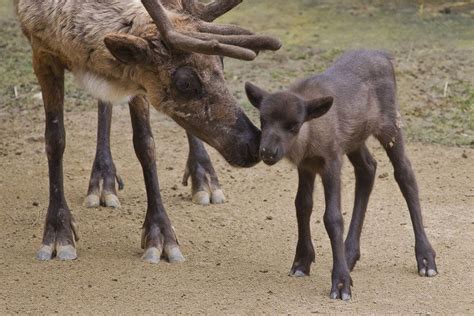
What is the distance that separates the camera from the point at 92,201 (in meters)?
8.91

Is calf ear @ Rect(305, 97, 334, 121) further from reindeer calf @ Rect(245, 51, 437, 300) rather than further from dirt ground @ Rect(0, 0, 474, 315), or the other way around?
dirt ground @ Rect(0, 0, 474, 315)

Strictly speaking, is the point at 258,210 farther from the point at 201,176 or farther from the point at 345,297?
the point at 345,297

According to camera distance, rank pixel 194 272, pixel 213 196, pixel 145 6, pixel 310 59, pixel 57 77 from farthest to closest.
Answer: pixel 310 59
pixel 213 196
pixel 57 77
pixel 194 272
pixel 145 6

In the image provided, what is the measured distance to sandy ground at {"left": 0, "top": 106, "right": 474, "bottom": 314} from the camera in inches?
261

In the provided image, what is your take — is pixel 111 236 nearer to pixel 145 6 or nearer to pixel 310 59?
pixel 145 6

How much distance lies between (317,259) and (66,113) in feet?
14.2

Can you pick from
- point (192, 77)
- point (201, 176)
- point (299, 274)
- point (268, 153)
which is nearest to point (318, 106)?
point (268, 153)

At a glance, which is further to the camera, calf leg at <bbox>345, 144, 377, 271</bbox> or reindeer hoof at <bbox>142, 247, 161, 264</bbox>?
reindeer hoof at <bbox>142, 247, 161, 264</bbox>

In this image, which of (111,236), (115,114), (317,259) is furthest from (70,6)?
(115,114)

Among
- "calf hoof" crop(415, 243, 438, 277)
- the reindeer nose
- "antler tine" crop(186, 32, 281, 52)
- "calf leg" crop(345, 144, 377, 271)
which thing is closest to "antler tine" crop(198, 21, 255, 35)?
"antler tine" crop(186, 32, 281, 52)

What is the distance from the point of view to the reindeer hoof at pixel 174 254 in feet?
24.7

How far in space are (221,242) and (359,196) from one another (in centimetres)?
105

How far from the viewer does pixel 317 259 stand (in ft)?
24.3

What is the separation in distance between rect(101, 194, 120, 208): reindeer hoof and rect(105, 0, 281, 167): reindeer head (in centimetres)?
199
